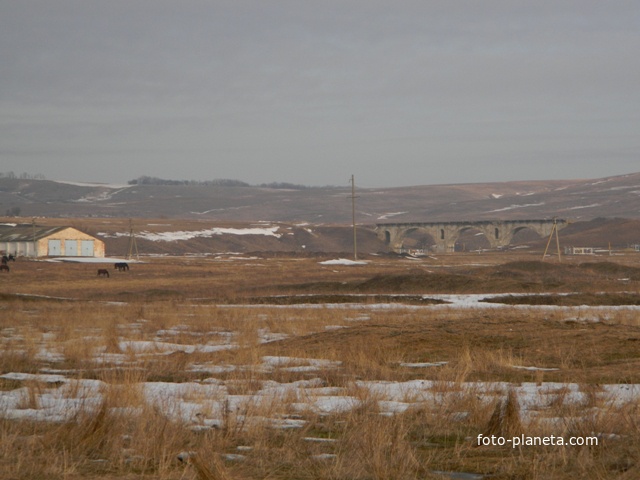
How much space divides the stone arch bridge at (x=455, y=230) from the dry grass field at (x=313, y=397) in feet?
410

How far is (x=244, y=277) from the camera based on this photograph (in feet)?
181

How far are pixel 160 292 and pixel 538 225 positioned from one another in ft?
369

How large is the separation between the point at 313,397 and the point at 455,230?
14452cm

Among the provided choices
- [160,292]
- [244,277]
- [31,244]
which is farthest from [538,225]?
[160,292]

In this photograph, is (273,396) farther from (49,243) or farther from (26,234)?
(26,234)

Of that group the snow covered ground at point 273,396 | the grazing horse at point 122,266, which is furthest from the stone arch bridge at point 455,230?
the snow covered ground at point 273,396

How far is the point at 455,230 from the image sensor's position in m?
152

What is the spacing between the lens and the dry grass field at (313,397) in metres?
6.59

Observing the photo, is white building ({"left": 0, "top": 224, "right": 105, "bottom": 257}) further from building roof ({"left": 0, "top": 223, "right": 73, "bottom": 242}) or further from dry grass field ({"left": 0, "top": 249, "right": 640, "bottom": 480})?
dry grass field ({"left": 0, "top": 249, "right": 640, "bottom": 480})

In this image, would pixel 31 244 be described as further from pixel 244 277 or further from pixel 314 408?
pixel 314 408

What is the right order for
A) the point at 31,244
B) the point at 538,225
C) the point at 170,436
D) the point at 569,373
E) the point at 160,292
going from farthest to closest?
the point at 538,225 < the point at 31,244 < the point at 160,292 < the point at 569,373 < the point at 170,436

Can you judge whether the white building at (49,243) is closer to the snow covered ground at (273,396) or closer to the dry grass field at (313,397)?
the dry grass field at (313,397)

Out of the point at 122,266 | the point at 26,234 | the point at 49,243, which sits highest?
the point at 26,234

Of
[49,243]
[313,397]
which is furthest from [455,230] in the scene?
[313,397]
